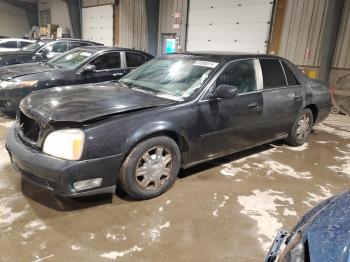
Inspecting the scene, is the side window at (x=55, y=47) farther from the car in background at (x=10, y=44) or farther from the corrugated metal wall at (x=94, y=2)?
the corrugated metal wall at (x=94, y=2)

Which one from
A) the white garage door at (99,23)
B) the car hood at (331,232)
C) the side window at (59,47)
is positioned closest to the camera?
the car hood at (331,232)

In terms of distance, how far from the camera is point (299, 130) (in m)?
4.74

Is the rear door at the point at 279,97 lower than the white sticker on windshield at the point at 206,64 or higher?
lower

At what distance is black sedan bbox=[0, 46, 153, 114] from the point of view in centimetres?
523

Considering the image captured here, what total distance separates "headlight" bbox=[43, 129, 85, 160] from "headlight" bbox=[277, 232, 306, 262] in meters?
1.70

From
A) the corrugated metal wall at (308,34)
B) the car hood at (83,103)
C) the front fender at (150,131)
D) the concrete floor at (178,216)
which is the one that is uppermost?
the corrugated metal wall at (308,34)

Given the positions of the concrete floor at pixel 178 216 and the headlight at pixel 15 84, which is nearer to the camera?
the concrete floor at pixel 178 216

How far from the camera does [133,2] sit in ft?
44.0

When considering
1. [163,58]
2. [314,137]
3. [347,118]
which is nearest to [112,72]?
[163,58]

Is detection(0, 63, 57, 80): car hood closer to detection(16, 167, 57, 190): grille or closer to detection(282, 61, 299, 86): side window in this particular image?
detection(16, 167, 57, 190): grille

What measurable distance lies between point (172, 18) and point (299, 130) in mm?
8663

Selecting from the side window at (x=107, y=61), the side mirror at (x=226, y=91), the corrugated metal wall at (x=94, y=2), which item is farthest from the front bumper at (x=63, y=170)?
the corrugated metal wall at (x=94, y=2)

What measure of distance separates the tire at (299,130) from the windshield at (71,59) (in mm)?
3939

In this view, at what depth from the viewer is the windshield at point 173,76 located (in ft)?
11.0
